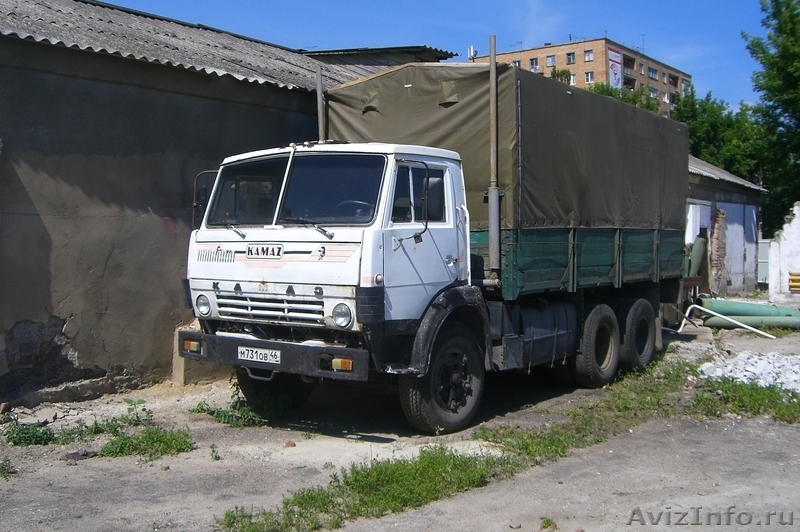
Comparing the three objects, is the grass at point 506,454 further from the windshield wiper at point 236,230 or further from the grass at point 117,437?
the windshield wiper at point 236,230

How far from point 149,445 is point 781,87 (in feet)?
60.8

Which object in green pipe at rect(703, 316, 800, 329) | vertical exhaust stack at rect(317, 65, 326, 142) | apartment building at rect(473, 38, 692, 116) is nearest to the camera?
vertical exhaust stack at rect(317, 65, 326, 142)

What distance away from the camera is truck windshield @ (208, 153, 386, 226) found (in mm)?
6734

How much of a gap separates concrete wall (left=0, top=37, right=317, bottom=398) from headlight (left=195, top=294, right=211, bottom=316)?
1582mm

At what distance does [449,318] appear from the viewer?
24.0ft

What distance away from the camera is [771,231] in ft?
104

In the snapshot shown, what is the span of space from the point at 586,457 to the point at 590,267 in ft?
10.5

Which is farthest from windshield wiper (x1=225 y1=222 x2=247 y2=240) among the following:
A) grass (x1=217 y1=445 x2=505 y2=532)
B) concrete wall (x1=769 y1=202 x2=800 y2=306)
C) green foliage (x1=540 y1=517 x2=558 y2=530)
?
concrete wall (x1=769 y1=202 x2=800 y2=306)

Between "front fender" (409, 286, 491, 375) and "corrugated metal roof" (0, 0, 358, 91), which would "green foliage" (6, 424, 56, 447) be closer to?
"front fender" (409, 286, 491, 375)

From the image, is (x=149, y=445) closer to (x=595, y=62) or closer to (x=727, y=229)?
(x=727, y=229)

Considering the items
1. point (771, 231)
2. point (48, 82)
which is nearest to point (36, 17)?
point (48, 82)

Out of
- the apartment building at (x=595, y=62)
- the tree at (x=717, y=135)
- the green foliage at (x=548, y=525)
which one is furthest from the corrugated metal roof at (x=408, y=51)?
the apartment building at (x=595, y=62)

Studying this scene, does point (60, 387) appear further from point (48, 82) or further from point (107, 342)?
point (48, 82)

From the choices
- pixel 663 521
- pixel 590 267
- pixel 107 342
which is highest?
pixel 590 267
